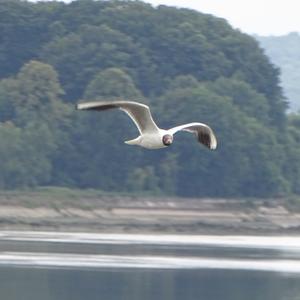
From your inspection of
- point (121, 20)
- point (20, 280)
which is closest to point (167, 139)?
A: point (20, 280)

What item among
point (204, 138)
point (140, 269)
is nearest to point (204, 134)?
point (204, 138)

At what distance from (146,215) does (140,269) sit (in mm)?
29445

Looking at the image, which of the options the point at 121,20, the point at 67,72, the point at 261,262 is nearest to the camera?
the point at 261,262

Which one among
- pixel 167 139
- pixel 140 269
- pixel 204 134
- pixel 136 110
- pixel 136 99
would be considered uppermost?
pixel 136 99

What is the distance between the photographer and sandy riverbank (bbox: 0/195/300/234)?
269 ft

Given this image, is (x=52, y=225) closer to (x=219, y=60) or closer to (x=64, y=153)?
(x=64, y=153)

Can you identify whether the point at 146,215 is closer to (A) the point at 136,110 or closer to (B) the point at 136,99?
(B) the point at 136,99

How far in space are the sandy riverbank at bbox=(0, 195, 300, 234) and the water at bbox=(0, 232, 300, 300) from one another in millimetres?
6641

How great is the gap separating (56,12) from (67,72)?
10289mm

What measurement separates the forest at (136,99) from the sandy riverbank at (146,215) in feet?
10.4

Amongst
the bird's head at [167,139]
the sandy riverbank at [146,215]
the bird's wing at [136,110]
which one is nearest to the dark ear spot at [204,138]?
the bird's head at [167,139]

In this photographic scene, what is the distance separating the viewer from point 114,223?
274ft

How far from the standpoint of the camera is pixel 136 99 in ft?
316

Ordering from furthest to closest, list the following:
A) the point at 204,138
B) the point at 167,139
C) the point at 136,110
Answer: the point at 204,138, the point at 167,139, the point at 136,110
